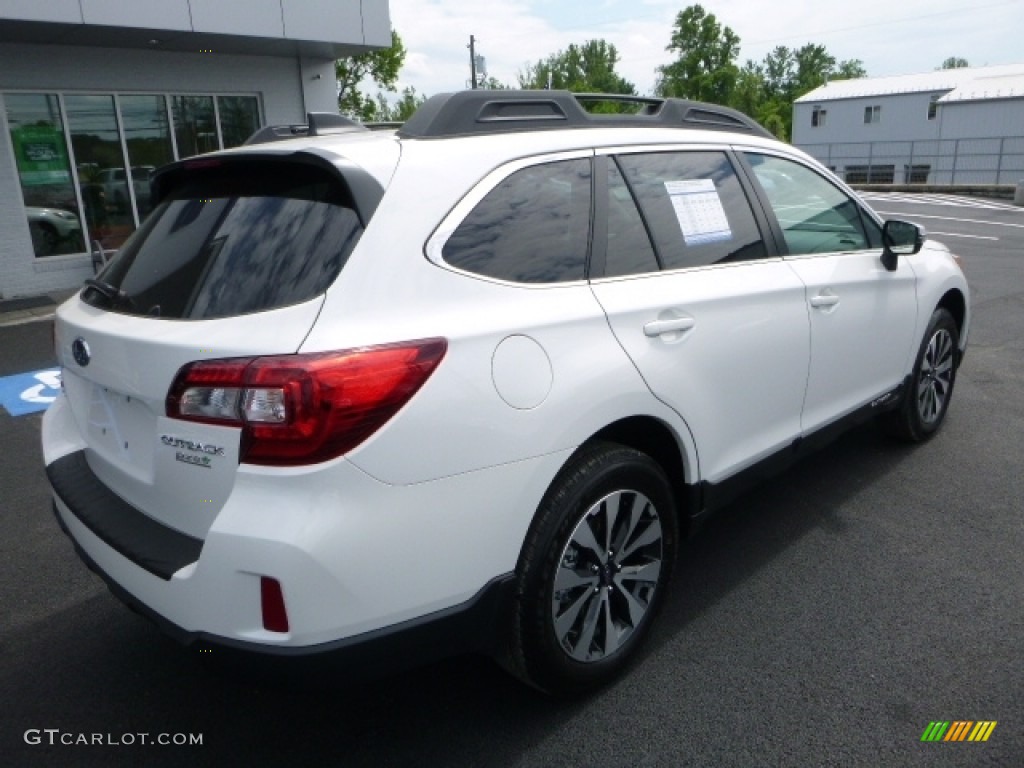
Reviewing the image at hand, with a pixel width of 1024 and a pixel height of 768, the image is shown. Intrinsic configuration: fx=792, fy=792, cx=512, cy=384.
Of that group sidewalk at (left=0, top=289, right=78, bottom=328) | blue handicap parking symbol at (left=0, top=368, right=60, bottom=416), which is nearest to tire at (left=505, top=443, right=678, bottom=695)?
blue handicap parking symbol at (left=0, top=368, right=60, bottom=416)

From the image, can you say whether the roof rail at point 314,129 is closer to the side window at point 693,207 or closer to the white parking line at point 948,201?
the side window at point 693,207

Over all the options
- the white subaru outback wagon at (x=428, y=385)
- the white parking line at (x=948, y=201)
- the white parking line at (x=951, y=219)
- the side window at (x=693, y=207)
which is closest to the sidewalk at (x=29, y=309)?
the white subaru outback wagon at (x=428, y=385)

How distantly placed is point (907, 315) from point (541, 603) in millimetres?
2755

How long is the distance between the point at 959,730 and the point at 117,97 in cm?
1252

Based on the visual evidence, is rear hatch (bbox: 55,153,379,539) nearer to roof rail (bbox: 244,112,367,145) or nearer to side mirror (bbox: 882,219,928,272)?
roof rail (bbox: 244,112,367,145)

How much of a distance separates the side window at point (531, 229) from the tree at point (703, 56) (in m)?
54.3

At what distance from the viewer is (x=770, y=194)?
334 cm

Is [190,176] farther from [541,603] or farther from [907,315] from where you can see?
[907,315]

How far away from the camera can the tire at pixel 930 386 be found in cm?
430

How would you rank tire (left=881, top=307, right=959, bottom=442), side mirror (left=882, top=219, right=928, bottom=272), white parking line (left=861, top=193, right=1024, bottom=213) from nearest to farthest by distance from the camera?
side mirror (left=882, top=219, right=928, bottom=272), tire (left=881, top=307, right=959, bottom=442), white parking line (left=861, top=193, right=1024, bottom=213)

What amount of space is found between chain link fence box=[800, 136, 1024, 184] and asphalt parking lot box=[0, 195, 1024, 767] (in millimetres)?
33711

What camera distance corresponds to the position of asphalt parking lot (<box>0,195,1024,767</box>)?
234 centimetres
